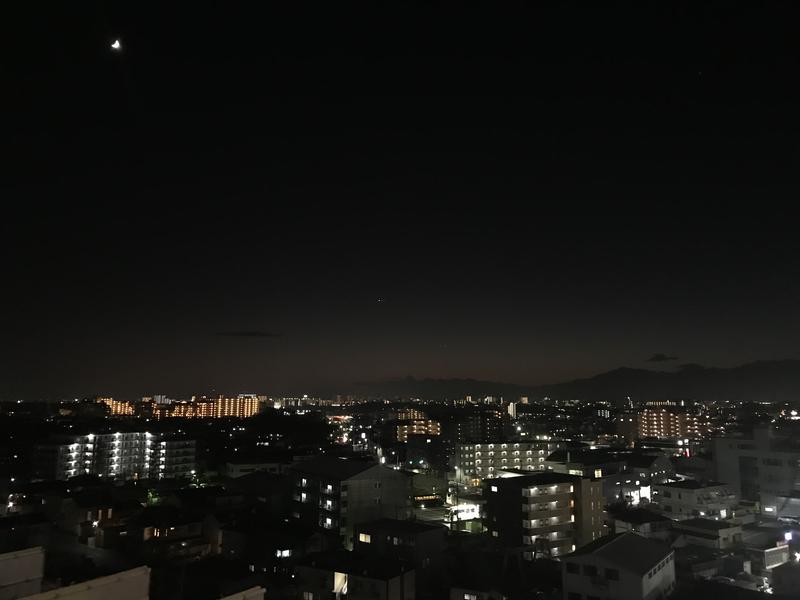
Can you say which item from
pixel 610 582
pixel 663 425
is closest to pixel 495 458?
pixel 610 582

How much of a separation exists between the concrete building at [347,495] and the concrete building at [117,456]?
28.3ft

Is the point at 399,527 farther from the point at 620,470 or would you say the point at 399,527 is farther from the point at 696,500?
the point at 620,470

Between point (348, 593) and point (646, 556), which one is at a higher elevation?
point (646, 556)

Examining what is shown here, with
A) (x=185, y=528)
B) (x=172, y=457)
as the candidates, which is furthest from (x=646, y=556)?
(x=172, y=457)

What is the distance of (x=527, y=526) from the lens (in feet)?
41.0

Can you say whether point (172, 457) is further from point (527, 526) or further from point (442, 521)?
point (527, 526)

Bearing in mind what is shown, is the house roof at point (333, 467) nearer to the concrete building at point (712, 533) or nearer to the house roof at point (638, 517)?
the house roof at point (638, 517)

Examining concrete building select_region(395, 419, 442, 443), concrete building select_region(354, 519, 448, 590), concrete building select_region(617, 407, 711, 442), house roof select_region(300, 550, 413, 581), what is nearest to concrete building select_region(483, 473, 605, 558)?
concrete building select_region(354, 519, 448, 590)

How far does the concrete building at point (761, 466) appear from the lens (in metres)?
16.7

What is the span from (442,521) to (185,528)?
260 inches

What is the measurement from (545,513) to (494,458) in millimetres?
8198

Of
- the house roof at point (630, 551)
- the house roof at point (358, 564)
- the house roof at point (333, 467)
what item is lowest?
the house roof at point (358, 564)

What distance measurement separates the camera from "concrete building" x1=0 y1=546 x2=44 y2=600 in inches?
86.5

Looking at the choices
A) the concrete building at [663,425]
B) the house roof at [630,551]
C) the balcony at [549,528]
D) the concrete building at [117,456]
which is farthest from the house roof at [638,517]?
the concrete building at [663,425]
